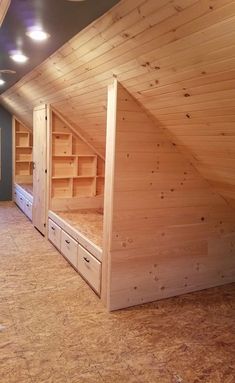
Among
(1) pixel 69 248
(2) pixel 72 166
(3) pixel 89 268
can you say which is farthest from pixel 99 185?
(3) pixel 89 268

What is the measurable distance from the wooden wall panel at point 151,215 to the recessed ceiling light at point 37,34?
22.8 inches

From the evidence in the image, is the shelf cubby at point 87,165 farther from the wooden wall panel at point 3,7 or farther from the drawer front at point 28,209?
the wooden wall panel at point 3,7

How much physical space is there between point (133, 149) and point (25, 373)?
5.54 feet

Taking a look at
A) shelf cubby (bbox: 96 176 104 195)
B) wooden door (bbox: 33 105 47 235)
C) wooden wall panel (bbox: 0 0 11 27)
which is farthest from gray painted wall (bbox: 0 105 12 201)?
wooden wall panel (bbox: 0 0 11 27)

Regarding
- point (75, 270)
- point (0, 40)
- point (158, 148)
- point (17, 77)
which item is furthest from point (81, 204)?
point (0, 40)

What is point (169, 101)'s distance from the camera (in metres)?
2.13

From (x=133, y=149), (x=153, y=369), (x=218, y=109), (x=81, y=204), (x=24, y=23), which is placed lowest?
(x=153, y=369)

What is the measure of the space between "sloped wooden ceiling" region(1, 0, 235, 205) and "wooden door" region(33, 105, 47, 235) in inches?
49.9

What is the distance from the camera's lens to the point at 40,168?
4602mm

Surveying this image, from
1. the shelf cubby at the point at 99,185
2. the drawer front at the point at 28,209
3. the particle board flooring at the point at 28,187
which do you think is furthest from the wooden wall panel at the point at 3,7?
the particle board flooring at the point at 28,187

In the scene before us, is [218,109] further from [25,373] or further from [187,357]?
[25,373]

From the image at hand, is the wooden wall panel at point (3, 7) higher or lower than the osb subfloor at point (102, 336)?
higher

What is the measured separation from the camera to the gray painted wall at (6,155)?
6.57 meters

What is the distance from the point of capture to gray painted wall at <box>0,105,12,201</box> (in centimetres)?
657
